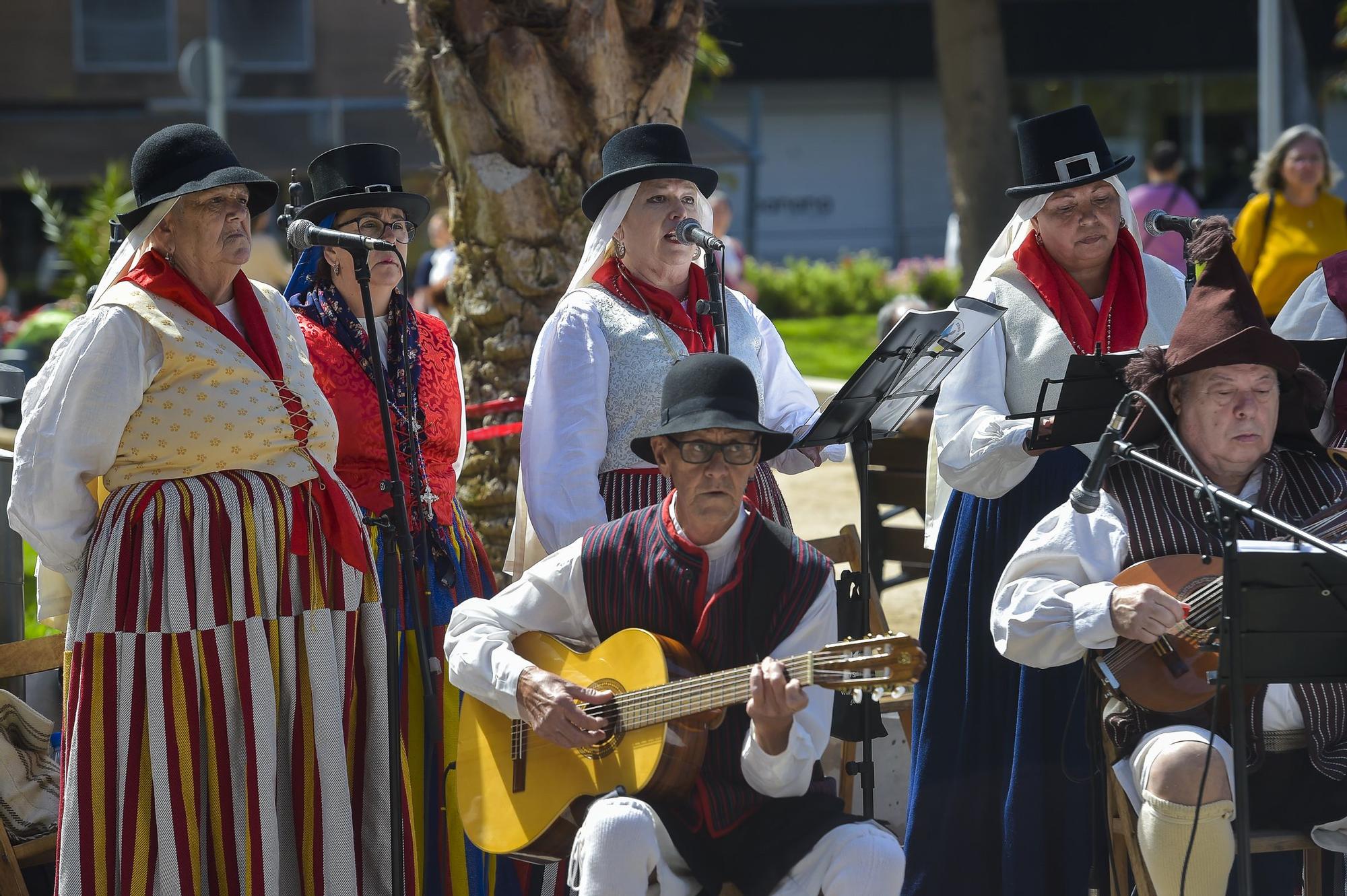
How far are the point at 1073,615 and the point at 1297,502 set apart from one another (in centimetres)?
67

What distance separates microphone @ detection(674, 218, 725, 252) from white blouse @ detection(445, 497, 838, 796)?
0.87m

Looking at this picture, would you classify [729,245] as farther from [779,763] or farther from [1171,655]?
[779,763]

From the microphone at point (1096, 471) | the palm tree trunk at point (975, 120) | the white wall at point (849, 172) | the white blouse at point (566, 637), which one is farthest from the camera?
the white wall at point (849, 172)

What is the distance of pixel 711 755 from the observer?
3615 millimetres

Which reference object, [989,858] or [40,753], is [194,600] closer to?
[40,753]

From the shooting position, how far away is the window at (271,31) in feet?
82.5

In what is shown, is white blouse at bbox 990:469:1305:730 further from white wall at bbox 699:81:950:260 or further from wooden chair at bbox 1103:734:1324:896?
white wall at bbox 699:81:950:260

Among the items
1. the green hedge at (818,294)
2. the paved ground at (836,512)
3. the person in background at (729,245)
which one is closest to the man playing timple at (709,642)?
the paved ground at (836,512)

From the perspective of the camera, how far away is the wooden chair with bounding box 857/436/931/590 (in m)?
6.83

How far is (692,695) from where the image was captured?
137 inches

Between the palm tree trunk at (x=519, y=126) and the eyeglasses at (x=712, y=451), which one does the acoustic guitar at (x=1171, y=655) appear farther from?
the palm tree trunk at (x=519, y=126)

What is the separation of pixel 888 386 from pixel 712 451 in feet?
1.61

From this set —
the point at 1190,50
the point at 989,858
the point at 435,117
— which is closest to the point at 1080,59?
the point at 1190,50

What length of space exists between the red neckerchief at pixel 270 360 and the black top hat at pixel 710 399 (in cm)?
92
